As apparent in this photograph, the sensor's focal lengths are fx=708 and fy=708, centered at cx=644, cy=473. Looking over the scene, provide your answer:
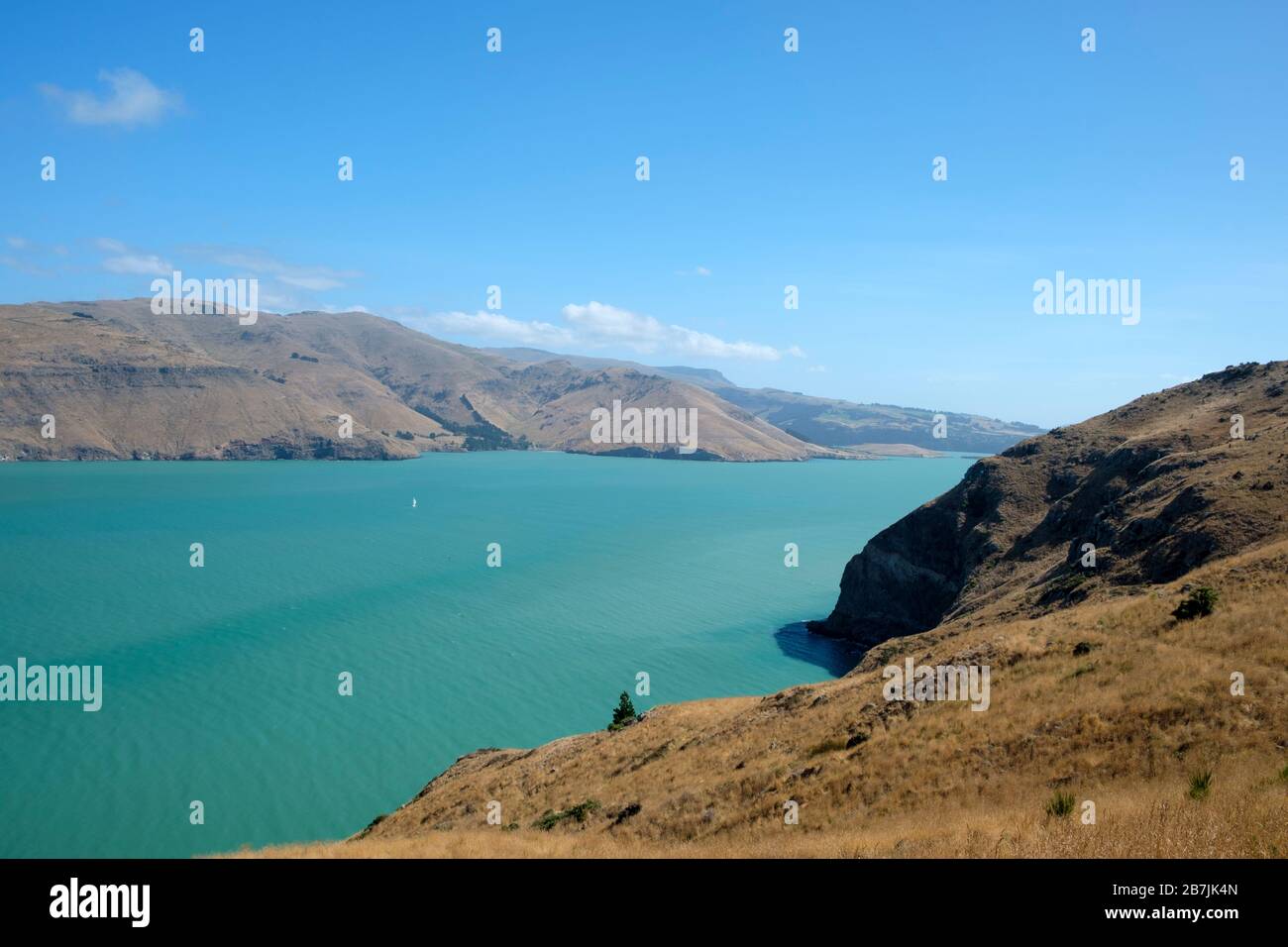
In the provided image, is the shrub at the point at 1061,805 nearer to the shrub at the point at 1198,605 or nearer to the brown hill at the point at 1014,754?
the brown hill at the point at 1014,754

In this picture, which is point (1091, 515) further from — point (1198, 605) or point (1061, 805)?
point (1061, 805)

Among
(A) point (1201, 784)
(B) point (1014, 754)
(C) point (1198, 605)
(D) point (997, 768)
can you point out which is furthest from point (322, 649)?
(A) point (1201, 784)

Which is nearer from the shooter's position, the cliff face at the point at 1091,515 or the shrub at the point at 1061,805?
the shrub at the point at 1061,805

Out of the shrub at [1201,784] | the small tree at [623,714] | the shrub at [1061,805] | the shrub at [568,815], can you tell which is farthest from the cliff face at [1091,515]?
the shrub at [568,815]

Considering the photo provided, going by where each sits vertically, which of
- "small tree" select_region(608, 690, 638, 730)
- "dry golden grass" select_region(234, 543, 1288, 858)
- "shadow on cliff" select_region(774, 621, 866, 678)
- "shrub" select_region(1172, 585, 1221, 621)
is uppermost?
"shrub" select_region(1172, 585, 1221, 621)

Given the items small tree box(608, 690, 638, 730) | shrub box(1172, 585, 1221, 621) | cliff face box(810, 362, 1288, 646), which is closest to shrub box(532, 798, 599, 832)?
small tree box(608, 690, 638, 730)

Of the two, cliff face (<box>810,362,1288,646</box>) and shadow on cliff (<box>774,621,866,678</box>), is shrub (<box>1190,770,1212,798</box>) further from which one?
shadow on cliff (<box>774,621,866,678</box>)
